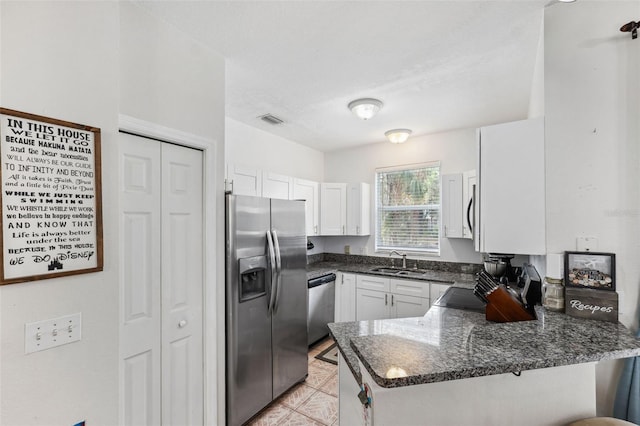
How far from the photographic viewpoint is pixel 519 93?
101 inches

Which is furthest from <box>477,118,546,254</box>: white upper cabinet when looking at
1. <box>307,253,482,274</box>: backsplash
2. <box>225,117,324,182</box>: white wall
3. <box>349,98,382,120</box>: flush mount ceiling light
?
<box>225,117,324,182</box>: white wall

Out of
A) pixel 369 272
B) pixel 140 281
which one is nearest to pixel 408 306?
pixel 369 272

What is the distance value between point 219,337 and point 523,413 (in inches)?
68.0

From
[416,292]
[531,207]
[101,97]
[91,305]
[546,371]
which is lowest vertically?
[416,292]

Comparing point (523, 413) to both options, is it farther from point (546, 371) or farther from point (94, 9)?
point (94, 9)

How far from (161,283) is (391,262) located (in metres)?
3.12

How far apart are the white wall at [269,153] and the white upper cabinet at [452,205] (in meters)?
1.92

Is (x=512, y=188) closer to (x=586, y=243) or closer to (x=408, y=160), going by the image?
(x=586, y=243)

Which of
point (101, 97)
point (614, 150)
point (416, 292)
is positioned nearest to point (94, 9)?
point (101, 97)

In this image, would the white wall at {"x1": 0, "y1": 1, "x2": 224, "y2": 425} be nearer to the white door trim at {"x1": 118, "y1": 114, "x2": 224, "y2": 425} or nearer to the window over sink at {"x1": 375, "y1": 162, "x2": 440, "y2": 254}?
the white door trim at {"x1": 118, "y1": 114, "x2": 224, "y2": 425}

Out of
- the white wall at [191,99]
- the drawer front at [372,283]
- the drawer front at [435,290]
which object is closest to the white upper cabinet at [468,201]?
the drawer front at [435,290]

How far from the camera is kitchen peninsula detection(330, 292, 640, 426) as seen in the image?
944 millimetres

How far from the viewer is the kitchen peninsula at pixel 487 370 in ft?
3.10

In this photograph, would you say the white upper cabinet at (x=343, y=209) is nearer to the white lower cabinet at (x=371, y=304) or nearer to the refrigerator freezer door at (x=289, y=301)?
the white lower cabinet at (x=371, y=304)
